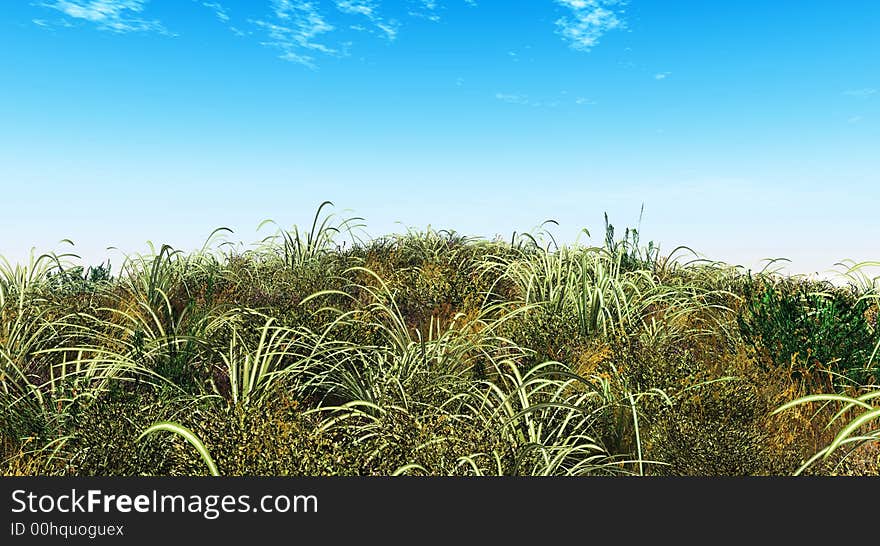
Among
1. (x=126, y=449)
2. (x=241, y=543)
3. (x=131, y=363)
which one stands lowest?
(x=241, y=543)

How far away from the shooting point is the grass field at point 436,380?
2775 mm

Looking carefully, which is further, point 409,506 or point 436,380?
point 436,380

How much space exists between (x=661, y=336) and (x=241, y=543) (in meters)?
2.98

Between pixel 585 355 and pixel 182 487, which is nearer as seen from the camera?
pixel 182 487

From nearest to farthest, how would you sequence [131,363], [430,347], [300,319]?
1. [131,363]
2. [430,347]
3. [300,319]

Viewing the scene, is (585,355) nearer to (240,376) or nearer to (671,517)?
(671,517)

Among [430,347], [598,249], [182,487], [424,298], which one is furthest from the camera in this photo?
[598,249]

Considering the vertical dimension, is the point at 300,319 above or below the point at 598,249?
below

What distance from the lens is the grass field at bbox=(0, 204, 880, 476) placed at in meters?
2.78

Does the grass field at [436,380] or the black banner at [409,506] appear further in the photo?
the grass field at [436,380]

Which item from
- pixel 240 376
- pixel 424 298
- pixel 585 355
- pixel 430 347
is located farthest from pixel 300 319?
pixel 585 355

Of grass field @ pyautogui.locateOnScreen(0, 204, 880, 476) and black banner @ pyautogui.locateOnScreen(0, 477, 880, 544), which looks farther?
grass field @ pyautogui.locateOnScreen(0, 204, 880, 476)

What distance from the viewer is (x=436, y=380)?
11.4 ft

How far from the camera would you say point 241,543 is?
231 cm
